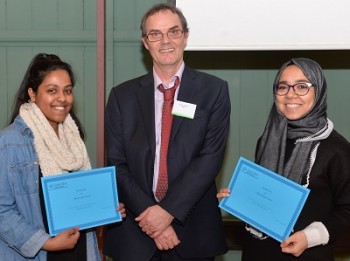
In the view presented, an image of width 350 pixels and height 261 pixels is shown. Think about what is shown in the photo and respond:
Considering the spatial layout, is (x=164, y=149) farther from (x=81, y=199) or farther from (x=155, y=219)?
(x=81, y=199)

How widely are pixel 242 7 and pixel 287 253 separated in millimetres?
1777

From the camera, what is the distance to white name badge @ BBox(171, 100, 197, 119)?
A: 2.33 meters

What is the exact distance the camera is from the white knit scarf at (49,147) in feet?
7.12

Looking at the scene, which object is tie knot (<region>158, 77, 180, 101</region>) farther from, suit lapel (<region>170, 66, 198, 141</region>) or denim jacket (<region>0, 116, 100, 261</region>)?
denim jacket (<region>0, 116, 100, 261</region>)

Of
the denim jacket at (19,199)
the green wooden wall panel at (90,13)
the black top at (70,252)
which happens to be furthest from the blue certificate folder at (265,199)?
the green wooden wall panel at (90,13)

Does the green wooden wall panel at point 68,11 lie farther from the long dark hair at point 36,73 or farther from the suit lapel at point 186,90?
the suit lapel at point 186,90

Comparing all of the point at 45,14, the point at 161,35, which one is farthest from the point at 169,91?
the point at 45,14

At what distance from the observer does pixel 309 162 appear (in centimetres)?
203

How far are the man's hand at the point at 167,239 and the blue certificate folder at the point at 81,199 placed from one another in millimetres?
221

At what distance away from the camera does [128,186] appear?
7.57 ft

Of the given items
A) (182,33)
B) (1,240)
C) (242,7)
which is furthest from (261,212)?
(242,7)

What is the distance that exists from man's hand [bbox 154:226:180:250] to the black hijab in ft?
1.85

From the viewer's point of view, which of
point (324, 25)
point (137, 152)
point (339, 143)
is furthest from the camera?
point (324, 25)

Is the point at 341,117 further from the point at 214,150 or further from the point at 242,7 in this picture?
the point at 214,150
